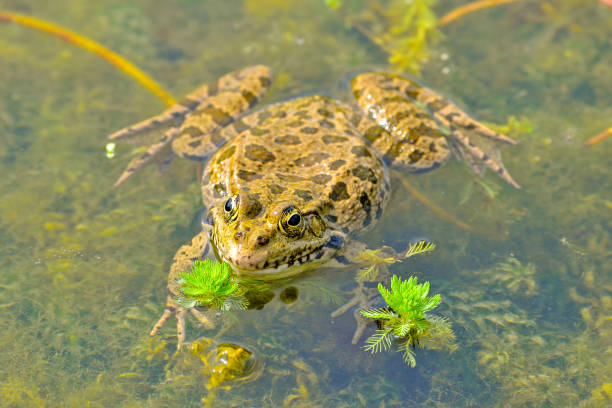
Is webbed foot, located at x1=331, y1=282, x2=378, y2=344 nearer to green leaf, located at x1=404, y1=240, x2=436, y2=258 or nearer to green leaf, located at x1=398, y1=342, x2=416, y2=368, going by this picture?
green leaf, located at x1=398, y1=342, x2=416, y2=368

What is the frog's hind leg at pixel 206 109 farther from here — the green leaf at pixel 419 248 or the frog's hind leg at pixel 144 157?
the green leaf at pixel 419 248

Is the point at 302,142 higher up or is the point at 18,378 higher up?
the point at 302,142

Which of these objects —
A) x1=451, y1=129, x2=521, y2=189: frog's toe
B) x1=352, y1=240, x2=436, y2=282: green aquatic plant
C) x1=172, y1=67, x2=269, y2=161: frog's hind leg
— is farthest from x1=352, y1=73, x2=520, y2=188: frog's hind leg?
x1=172, y1=67, x2=269, y2=161: frog's hind leg

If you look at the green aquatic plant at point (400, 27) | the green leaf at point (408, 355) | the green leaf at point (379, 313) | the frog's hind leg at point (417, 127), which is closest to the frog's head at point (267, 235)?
the green leaf at point (379, 313)

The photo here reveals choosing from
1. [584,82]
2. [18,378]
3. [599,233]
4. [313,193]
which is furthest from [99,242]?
[584,82]

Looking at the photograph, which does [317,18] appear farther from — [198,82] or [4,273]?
[4,273]

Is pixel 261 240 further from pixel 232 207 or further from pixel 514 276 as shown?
pixel 514 276

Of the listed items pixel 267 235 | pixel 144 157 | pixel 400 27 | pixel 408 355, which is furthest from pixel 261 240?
pixel 400 27
